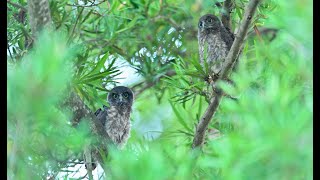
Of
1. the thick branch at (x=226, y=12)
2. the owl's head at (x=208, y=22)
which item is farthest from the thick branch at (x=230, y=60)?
the owl's head at (x=208, y=22)

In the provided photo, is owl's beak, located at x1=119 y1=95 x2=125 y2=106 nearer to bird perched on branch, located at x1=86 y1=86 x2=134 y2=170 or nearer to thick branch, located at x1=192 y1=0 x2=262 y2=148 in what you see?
bird perched on branch, located at x1=86 y1=86 x2=134 y2=170

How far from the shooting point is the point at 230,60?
6.05 ft

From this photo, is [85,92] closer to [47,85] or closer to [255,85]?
[255,85]

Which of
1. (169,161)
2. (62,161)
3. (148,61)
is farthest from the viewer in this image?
(148,61)

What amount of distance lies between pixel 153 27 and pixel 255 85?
81.7 inches

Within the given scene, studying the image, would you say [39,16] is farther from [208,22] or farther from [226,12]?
[208,22]

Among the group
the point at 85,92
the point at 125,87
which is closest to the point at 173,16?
the point at 125,87

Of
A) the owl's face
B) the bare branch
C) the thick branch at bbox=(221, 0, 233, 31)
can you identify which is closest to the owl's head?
the thick branch at bbox=(221, 0, 233, 31)

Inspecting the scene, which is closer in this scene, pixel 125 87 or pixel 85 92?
pixel 85 92

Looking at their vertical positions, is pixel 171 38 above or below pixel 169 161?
above

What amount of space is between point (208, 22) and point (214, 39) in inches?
4.0

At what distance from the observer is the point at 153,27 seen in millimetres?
2949

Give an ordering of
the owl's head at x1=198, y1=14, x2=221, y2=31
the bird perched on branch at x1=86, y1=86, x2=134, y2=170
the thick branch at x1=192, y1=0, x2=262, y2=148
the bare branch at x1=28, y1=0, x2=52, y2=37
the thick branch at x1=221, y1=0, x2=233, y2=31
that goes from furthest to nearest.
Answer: the bird perched on branch at x1=86, y1=86, x2=134, y2=170 → the owl's head at x1=198, y1=14, x2=221, y2=31 → the thick branch at x1=221, y1=0, x2=233, y2=31 → the thick branch at x1=192, y1=0, x2=262, y2=148 → the bare branch at x1=28, y1=0, x2=52, y2=37

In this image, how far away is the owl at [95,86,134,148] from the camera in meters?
3.27
